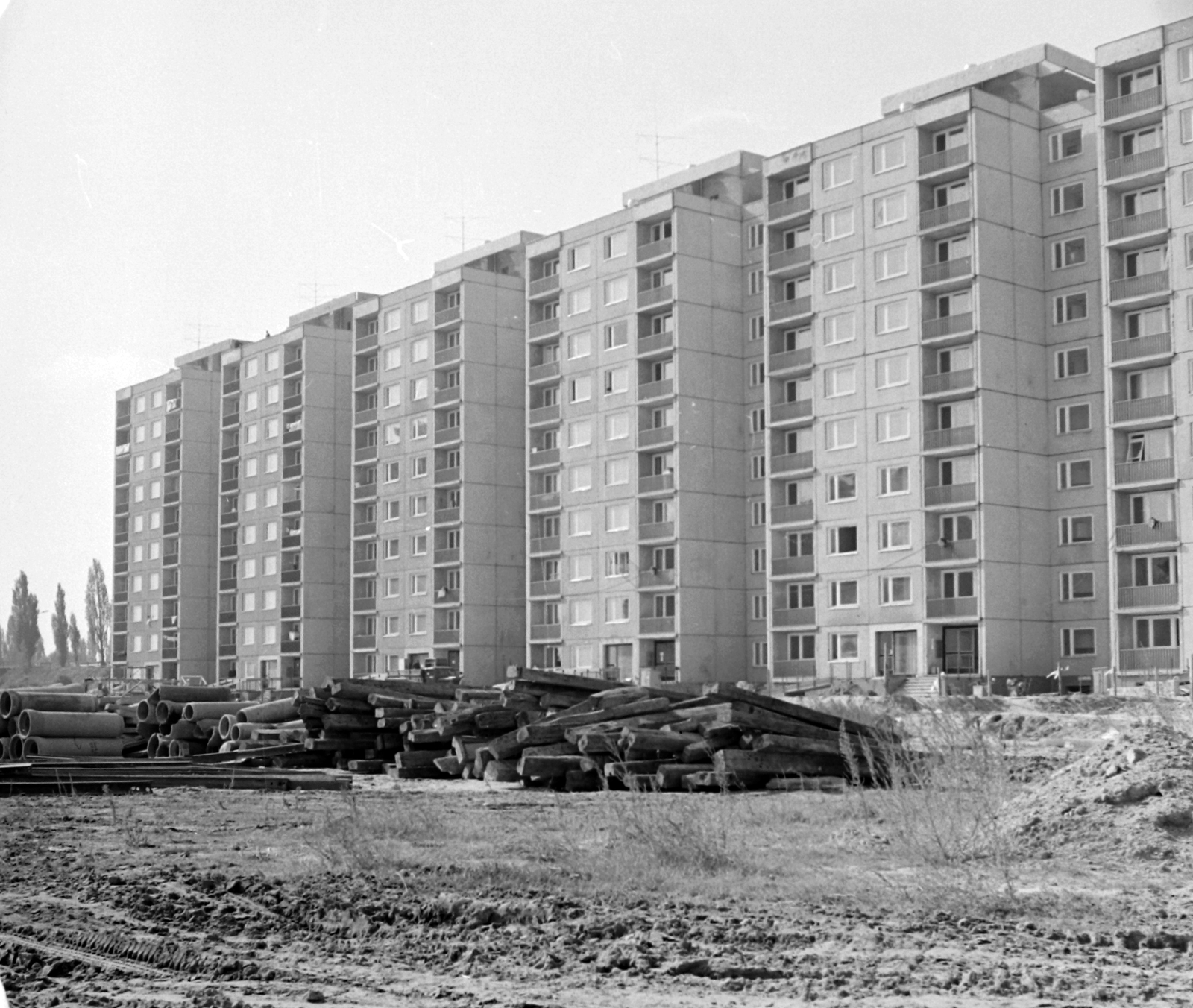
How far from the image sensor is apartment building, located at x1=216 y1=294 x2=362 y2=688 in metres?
91.0

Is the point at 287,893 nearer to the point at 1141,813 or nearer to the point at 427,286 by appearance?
the point at 1141,813

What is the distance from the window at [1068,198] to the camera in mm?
55969

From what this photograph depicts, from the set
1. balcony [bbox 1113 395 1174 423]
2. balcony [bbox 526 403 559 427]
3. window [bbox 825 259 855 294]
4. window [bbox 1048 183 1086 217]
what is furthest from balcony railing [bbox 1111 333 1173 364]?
balcony [bbox 526 403 559 427]

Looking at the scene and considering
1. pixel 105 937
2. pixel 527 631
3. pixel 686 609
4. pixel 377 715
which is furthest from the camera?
pixel 527 631

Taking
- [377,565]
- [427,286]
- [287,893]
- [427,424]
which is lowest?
[287,893]

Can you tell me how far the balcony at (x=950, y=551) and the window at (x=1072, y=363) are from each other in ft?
25.6

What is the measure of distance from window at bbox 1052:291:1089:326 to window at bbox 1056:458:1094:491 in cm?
543

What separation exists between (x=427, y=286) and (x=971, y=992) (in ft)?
251

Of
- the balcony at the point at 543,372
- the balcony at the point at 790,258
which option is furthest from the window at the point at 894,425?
the balcony at the point at 543,372

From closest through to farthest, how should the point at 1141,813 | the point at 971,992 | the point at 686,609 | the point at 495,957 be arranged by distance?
1. the point at 971,992
2. the point at 495,957
3. the point at 1141,813
4. the point at 686,609

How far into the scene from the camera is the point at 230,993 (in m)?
8.14

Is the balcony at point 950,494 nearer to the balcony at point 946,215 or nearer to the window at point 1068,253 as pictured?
the window at point 1068,253

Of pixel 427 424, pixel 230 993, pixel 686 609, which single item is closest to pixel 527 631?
pixel 686 609

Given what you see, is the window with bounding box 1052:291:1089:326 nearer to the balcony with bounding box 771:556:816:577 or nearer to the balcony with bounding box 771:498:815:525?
the balcony with bounding box 771:498:815:525
